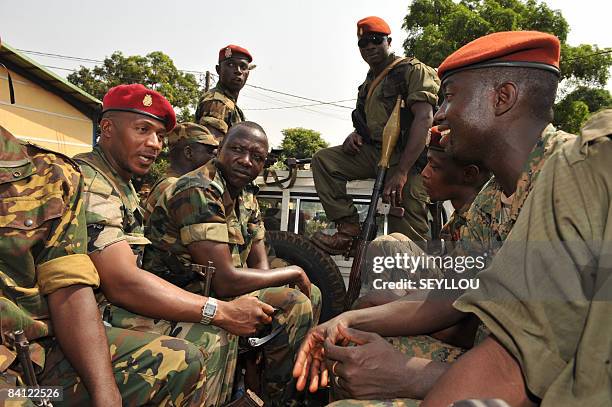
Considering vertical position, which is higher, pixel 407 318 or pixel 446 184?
pixel 446 184

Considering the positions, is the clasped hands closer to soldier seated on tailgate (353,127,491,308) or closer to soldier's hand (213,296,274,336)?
soldier's hand (213,296,274,336)

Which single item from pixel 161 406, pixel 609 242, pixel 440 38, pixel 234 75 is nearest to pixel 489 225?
pixel 609 242

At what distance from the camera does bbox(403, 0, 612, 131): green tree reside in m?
14.9

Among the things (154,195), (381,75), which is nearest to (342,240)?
(381,75)

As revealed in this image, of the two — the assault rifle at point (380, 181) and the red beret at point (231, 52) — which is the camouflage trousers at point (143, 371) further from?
the red beret at point (231, 52)

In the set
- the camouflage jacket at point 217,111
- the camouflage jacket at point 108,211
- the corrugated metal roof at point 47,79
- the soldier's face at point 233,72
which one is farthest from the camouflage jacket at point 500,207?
the corrugated metal roof at point 47,79

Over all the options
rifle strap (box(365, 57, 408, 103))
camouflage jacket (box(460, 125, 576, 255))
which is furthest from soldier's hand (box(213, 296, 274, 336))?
rifle strap (box(365, 57, 408, 103))

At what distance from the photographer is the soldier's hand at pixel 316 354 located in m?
1.72

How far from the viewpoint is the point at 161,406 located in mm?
1892

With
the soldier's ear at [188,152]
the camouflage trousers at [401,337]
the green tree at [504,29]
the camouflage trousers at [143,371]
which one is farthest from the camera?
the green tree at [504,29]

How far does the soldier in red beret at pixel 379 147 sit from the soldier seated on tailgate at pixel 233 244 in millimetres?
984

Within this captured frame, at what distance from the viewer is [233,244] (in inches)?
120

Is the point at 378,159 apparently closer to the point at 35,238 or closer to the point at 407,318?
the point at 407,318

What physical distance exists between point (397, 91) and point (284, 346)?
234cm
